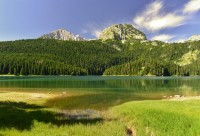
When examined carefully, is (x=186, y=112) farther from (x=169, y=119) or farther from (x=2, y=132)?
(x=2, y=132)

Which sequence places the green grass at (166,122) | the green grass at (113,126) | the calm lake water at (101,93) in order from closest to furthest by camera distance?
the green grass at (113,126) → the green grass at (166,122) → the calm lake water at (101,93)

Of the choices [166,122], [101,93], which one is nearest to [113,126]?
[166,122]

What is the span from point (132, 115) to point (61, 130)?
14.9 meters

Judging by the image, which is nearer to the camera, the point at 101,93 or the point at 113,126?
the point at 113,126

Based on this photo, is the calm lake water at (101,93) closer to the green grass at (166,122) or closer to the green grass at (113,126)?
the green grass at (166,122)

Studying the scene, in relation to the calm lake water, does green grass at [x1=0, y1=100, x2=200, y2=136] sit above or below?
above

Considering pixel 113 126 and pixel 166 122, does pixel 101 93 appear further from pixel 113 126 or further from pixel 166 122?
pixel 166 122

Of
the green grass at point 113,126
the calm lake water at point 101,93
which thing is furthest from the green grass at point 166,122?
the calm lake water at point 101,93

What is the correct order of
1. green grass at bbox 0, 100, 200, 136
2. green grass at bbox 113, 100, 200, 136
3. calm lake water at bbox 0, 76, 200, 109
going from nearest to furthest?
1. green grass at bbox 0, 100, 200, 136
2. green grass at bbox 113, 100, 200, 136
3. calm lake water at bbox 0, 76, 200, 109

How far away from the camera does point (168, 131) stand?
30031mm

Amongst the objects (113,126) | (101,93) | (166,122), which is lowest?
(101,93)

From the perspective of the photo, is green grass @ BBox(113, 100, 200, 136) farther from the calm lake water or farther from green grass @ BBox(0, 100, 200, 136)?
the calm lake water

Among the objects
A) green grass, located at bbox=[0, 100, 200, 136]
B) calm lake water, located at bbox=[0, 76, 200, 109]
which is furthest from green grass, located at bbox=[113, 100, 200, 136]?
calm lake water, located at bbox=[0, 76, 200, 109]

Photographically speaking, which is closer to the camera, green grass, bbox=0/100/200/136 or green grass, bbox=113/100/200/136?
green grass, bbox=0/100/200/136
